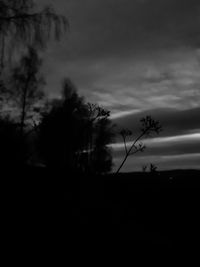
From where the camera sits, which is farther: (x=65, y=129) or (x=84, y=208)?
(x=65, y=129)

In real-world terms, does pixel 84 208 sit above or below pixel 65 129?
below

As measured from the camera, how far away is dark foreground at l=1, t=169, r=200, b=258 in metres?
4.86

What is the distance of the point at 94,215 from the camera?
5812mm

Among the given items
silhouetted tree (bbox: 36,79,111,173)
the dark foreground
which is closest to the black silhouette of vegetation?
the dark foreground

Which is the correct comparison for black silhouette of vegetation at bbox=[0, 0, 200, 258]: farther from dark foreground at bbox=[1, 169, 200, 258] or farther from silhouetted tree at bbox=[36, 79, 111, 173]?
silhouetted tree at bbox=[36, 79, 111, 173]

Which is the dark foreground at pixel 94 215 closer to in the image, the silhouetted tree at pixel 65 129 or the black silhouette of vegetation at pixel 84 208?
the black silhouette of vegetation at pixel 84 208

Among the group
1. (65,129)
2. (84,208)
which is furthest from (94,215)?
(65,129)

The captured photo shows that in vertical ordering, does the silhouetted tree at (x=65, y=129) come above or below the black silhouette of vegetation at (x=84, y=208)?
above

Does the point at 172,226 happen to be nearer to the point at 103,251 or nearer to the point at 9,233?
the point at 103,251

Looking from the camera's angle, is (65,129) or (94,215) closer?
(94,215)

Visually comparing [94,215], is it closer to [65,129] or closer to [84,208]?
[84,208]

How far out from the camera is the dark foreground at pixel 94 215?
4.86m

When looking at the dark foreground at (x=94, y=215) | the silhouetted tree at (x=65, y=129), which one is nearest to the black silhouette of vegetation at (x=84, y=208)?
the dark foreground at (x=94, y=215)

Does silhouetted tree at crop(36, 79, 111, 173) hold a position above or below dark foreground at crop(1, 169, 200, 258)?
above
